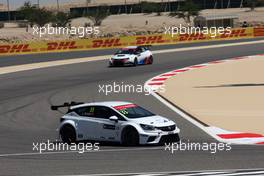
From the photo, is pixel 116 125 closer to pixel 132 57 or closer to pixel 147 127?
pixel 147 127

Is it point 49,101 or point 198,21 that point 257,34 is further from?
point 49,101

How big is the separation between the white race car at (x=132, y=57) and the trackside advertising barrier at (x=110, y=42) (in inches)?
556

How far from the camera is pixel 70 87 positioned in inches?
1328

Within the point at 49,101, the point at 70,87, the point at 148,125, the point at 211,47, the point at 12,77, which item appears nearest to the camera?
the point at 148,125

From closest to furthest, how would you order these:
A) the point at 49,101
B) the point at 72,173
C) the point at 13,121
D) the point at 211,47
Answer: the point at 72,173 < the point at 13,121 < the point at 49,101 < the point at 211,47

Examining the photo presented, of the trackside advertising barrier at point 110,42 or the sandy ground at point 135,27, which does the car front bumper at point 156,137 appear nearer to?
the trackside advertising barrier at point 110,42

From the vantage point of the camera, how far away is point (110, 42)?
59594mm

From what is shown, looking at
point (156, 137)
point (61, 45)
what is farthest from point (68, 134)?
point (61, 45)

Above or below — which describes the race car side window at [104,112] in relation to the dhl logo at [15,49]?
above

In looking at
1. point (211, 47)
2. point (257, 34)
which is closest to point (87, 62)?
point (211, 47)

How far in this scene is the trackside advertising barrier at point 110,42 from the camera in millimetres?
56688

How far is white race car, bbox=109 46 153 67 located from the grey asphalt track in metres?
0.57

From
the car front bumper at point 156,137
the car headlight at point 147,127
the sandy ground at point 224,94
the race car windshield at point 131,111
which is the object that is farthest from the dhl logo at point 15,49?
the car front bumper at point 156,137

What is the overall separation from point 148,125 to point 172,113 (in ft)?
21.2
